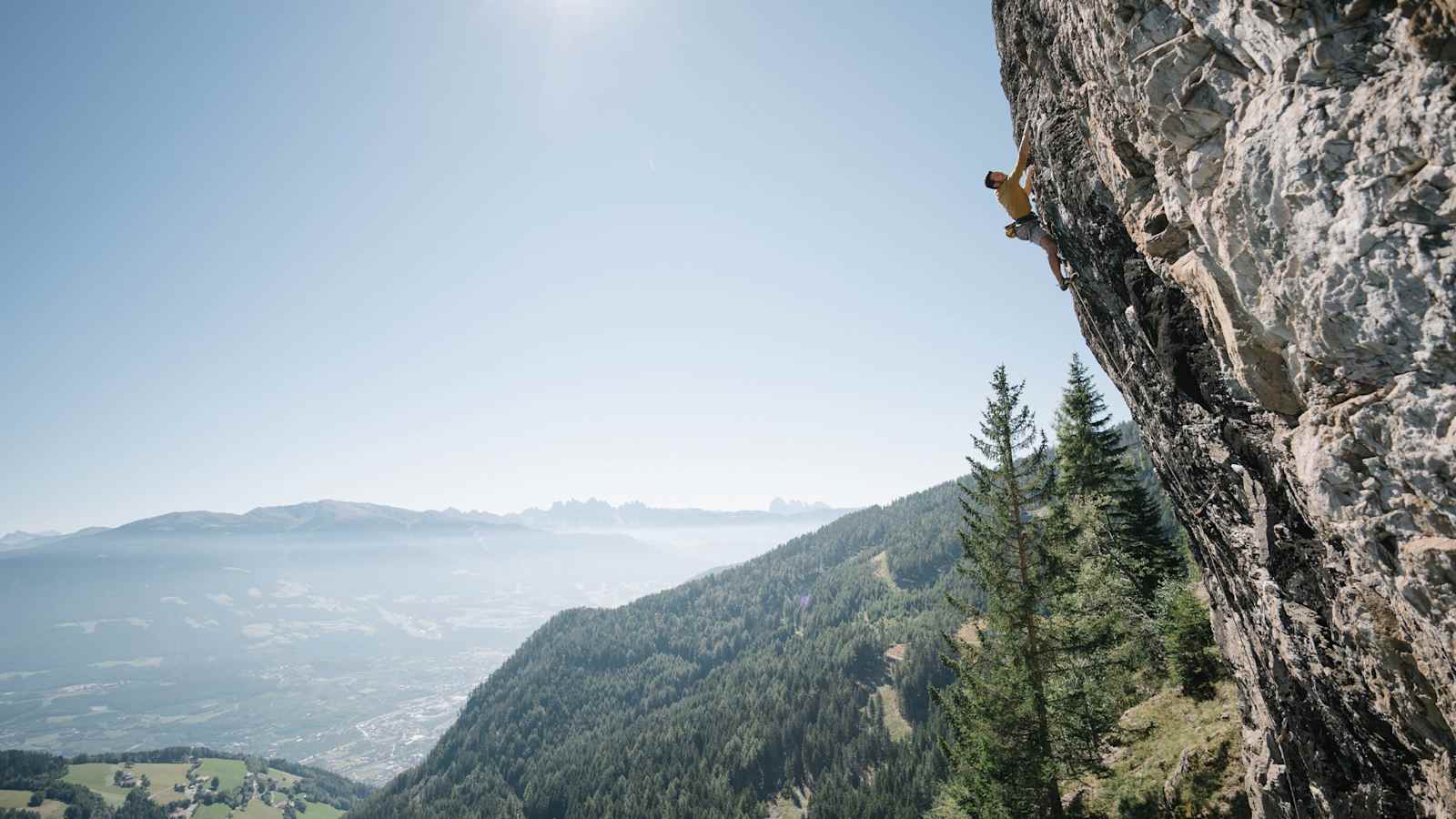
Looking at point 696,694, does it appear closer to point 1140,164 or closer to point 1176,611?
point 1176,611

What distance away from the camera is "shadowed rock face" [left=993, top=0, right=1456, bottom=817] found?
434 cm

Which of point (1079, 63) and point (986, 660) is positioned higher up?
point (1079, 63)

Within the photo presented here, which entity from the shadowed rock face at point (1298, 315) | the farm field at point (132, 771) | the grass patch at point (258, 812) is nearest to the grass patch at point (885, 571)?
the shadowed rock face at point (1298, 315)

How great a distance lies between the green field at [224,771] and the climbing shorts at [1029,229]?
240565 millimetres

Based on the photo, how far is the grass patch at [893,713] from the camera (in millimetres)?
98250

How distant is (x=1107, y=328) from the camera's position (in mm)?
9523

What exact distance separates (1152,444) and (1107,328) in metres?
2.08

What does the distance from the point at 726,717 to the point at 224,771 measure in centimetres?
17637

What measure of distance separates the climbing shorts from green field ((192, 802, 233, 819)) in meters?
225

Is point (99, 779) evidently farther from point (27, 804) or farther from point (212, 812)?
point (212, 812)

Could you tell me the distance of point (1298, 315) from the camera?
5.15m

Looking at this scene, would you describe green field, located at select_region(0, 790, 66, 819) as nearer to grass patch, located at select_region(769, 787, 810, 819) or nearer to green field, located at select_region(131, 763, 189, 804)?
green field, located at select_region(131, 763, 189, 804)

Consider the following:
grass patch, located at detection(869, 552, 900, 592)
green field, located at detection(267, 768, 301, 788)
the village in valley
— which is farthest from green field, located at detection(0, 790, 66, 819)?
grass patch, located at detection(869, 552, 900, 592)

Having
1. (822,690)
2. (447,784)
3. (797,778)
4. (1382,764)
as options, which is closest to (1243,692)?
(1382,764)
